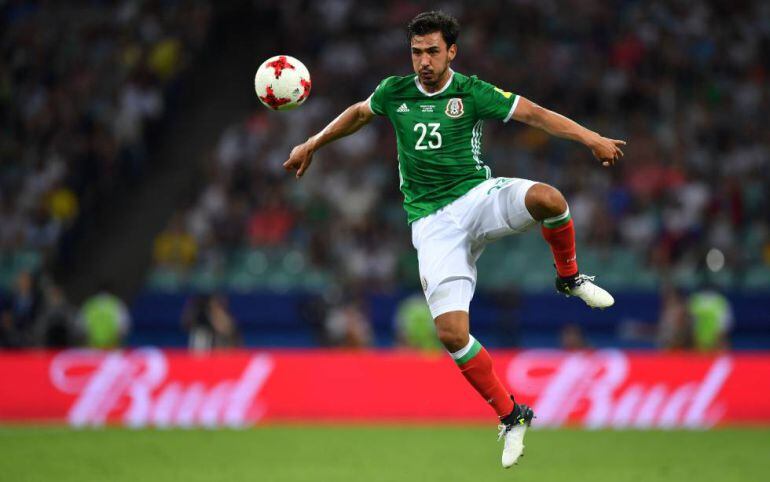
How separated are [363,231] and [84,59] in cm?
680

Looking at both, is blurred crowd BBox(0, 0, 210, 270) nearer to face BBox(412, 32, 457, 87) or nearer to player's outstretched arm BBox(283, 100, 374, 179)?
player's outstretched arm BBox(283, 100, 374, 179)

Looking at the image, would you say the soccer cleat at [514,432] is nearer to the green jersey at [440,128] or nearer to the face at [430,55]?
the green jersey at [440,128]

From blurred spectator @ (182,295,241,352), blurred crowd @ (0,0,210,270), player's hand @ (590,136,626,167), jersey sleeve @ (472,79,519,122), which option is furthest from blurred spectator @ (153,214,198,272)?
player's hand @ (590,136,626,167)

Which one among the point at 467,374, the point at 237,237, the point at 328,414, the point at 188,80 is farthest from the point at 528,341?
the point at 467,374

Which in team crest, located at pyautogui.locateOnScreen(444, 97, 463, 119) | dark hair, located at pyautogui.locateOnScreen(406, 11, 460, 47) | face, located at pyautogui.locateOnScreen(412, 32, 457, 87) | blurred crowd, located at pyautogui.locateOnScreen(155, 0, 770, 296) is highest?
dark hair, located at pyautogui.locateOnScreen(406, 11, 460, 47)

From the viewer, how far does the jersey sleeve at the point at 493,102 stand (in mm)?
7688

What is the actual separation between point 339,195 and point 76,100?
5283 millimetres

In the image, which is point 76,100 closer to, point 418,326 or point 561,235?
point 418,326

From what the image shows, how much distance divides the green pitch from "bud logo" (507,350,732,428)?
0.91 m

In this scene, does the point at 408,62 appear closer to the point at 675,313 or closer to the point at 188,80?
the point at 188,80

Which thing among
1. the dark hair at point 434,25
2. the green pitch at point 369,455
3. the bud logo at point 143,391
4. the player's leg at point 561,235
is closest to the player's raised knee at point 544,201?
the player's leg at point 561,235

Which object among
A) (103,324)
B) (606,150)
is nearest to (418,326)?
(103,324)

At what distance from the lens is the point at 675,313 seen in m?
16.5

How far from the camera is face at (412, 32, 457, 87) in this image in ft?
24.9
